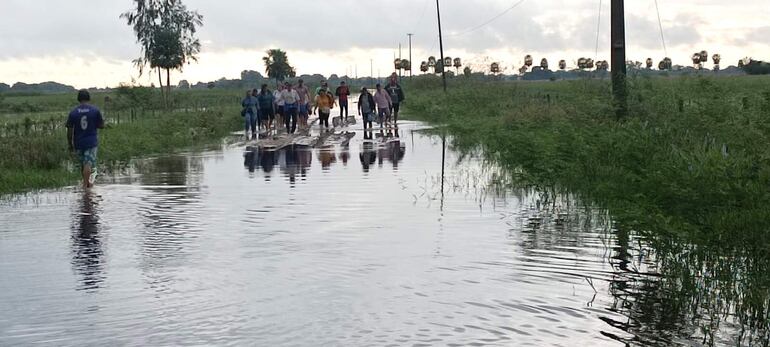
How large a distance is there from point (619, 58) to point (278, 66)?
16927cm

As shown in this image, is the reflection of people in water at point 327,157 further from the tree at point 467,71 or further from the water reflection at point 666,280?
the tree at point 467,71

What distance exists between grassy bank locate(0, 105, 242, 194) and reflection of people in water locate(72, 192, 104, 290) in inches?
148

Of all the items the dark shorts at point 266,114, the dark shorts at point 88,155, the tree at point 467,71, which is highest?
the tree at point 467,71

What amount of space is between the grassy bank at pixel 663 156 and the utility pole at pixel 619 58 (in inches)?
12.4

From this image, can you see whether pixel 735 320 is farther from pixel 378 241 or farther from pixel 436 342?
pixel 378 241

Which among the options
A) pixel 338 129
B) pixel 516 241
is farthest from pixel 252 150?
pixel 516 241

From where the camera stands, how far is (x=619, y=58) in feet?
76.3

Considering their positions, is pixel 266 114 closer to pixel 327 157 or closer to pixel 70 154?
pixel 327 157

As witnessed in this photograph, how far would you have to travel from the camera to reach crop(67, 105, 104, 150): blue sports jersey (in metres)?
17.7

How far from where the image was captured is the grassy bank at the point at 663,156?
33.3 feet

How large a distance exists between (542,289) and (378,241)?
3.10 metres

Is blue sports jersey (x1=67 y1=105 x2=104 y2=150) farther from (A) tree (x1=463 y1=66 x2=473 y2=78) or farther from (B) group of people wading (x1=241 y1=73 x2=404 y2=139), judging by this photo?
(A) tree (x1=463 y1=66 x2=473 y2=78)

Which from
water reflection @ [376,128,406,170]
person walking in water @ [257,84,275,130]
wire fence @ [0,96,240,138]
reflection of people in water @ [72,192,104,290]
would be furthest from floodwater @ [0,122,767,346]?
person walking in water @ [257,84,275,130]

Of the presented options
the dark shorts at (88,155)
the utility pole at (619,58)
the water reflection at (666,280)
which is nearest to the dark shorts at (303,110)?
the utility pole at (619,58)
